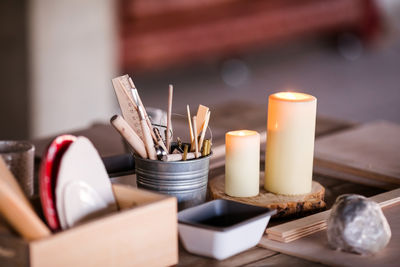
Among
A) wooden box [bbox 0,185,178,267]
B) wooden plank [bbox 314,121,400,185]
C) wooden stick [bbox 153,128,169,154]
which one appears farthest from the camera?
wooden plank [bbox 314,121,400,185]

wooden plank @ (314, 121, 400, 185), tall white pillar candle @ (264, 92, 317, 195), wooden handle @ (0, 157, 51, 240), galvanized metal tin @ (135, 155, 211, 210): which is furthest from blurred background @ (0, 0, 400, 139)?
wooden handle @ (0, 157, 51, 240)

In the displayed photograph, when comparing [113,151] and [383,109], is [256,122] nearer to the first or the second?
[113,151]

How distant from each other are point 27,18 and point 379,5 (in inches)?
157

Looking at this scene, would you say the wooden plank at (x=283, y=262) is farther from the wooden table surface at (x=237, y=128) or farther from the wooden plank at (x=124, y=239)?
the wooden plank at (x=124, y=239)

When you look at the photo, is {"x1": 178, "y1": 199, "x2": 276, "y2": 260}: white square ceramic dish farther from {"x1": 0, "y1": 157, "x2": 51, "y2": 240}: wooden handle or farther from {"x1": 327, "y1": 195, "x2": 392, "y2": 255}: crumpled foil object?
{"x1": 0, "y1": 157, "x2": 51, "y2": 240}: wooden handle

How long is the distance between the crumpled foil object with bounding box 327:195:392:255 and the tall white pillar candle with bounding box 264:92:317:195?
0.63 ft

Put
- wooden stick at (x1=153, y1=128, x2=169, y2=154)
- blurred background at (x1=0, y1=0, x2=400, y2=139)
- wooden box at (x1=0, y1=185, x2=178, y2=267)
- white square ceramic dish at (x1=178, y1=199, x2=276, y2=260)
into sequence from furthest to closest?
1. blurred background at (x1=0, y1=0, x2=400, y2=139)
2. wooden stick at (x1=153, y1=128, x2=169, y2=154)
3. white square ceramic dish at (x1=178, y1=199, x2=276, y2=260)
4. wooden box at (x1=0, y1=185, x2=178, y2=267)

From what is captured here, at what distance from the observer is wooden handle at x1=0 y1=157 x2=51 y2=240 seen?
Result: 2.89 feet

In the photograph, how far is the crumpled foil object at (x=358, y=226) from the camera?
101 cm

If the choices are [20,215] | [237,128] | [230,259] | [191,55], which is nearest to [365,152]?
[237,128]

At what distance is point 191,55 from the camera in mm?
5039

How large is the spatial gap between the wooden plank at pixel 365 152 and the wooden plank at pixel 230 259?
0.44 meters

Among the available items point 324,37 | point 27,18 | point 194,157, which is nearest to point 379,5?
point 324,37

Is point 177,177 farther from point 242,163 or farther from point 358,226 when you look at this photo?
point 358,226
